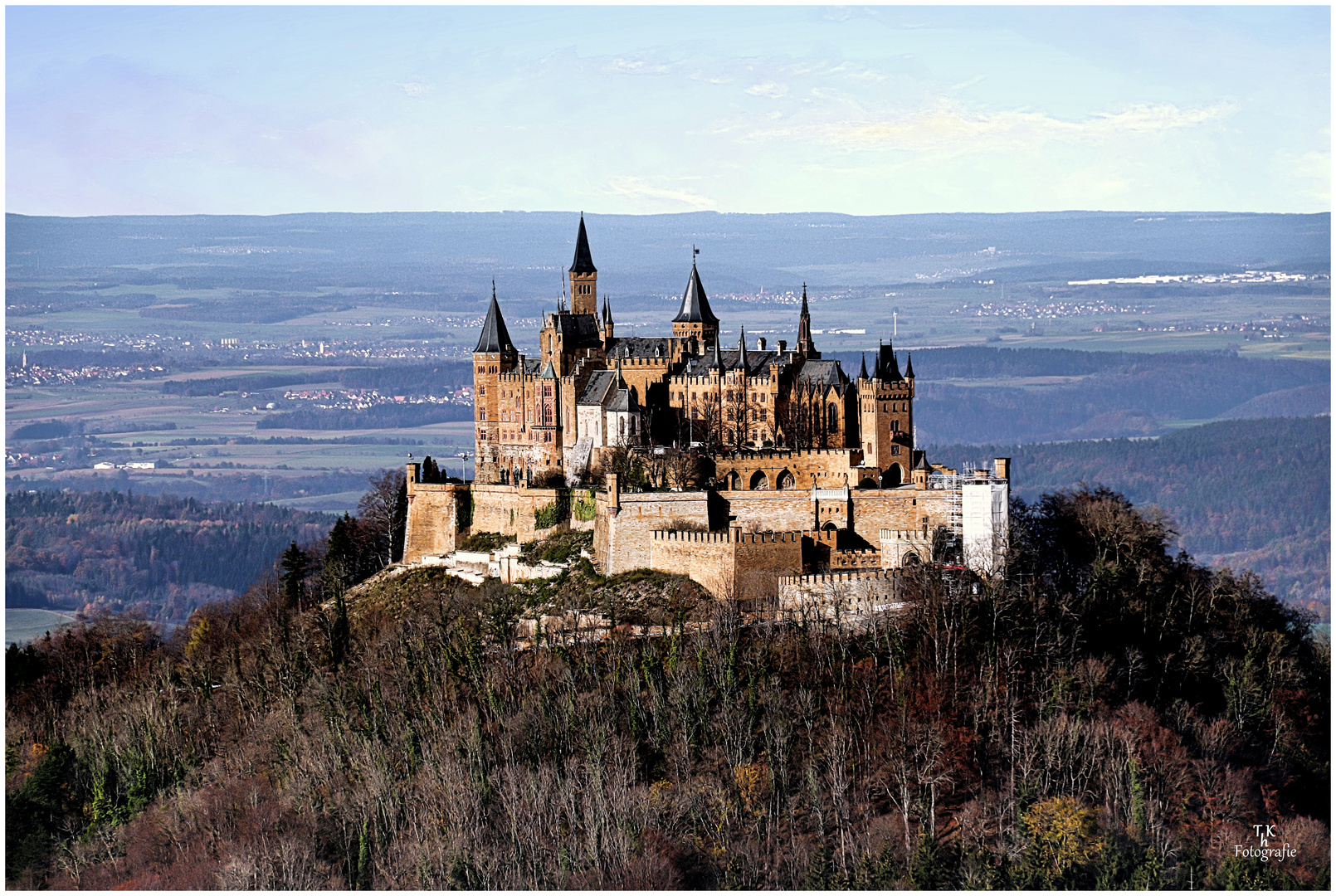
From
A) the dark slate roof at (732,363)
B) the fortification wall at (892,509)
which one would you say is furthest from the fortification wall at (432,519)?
the fortification wall at (892,509)

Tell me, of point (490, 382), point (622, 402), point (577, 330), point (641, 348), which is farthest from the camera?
point (490, 382)

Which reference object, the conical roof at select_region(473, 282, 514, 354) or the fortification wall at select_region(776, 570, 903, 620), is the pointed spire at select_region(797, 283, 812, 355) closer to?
the conical roof at select_region(473, 282, 514, 354)

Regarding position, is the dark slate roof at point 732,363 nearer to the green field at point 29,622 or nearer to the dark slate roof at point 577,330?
the dark slate roof at point 577,330

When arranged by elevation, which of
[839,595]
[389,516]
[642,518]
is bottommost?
[839,595]

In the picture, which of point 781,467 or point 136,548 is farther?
point 136,548

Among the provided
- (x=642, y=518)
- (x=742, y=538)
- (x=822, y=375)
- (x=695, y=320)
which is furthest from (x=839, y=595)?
(x=695, y=320)

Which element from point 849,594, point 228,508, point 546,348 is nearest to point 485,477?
point 546,348

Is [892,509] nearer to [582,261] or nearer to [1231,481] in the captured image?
[582,261]
